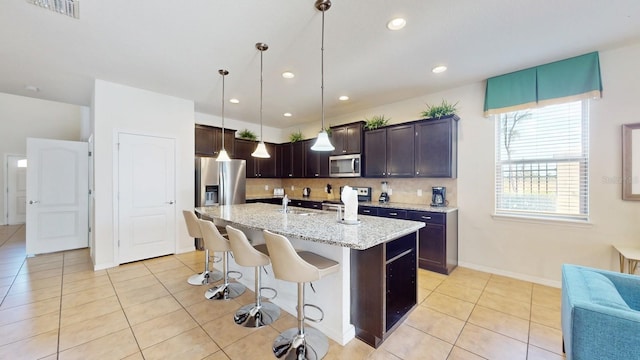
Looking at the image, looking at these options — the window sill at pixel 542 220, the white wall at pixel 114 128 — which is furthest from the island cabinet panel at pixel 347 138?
the white wall at pixel 114 128

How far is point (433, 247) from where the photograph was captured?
356cm

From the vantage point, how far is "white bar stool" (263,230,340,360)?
1754 millimetres

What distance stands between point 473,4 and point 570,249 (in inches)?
119

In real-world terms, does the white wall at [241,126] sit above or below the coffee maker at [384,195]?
above

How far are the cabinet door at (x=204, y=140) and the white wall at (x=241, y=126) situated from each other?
54 cm

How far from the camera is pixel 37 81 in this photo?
3.54m

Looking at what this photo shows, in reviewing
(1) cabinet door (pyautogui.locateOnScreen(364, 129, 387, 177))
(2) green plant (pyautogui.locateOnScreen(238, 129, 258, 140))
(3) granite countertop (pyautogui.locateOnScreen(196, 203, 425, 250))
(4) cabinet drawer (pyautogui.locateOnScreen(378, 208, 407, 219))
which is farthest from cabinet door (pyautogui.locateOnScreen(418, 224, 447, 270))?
(2) green plant (pyautogui.locateOnScreen(238, 129, 258, 140))

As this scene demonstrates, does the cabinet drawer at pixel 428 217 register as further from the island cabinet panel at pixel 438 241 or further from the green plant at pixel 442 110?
the green plant at pixel 442 110

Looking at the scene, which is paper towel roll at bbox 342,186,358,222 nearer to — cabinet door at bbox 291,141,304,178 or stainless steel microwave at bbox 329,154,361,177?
stainless steel microwave at bbox 329,154,361,177

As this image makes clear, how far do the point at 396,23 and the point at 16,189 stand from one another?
10462 mm

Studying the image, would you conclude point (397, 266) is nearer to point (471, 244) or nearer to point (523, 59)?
point (471, 244)

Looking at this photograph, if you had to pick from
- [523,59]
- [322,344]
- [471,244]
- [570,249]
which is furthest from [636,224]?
[322,344]

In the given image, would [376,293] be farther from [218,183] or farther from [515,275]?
[218,183]

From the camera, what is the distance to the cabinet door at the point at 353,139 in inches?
188
